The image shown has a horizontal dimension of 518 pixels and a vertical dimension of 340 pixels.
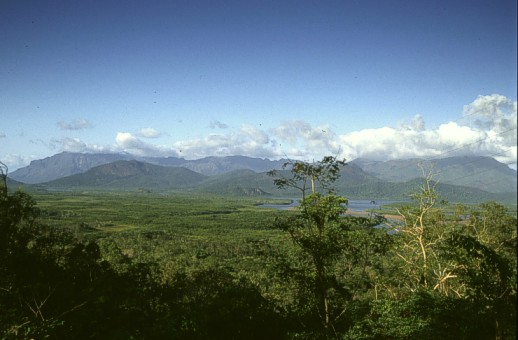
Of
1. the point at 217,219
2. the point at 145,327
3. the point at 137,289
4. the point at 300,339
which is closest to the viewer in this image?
the point at 300,339

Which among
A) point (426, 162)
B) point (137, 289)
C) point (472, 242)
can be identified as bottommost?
point (137, 289)

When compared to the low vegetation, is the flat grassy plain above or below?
below

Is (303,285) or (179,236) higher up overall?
(303,285)

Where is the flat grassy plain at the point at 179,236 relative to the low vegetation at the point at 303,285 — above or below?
below

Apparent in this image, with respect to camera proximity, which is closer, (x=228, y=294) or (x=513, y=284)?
(x=513, y=284)

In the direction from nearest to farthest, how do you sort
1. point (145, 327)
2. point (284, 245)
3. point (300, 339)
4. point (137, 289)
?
point (284, 245), point (300, 339), point (145, 327), point (137, 289)

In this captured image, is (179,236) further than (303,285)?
Yes

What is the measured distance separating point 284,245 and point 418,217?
10933 mm

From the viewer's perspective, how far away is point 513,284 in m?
10.4

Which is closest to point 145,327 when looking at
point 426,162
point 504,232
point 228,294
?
point 228,294

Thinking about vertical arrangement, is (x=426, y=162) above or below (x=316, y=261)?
above

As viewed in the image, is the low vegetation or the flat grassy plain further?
the flat grassy plain

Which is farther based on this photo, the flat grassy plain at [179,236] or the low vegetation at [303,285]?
the flat grassy plain at [179,236]

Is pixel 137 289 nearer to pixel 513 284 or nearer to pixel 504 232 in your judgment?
pixel 513 284
